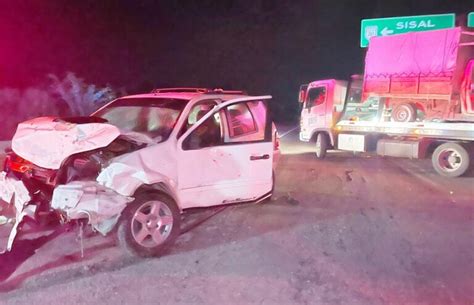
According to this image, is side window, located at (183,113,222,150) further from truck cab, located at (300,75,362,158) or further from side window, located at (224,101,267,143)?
truck cab, located at (300,75,362,158)

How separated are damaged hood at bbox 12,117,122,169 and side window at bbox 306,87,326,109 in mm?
10749

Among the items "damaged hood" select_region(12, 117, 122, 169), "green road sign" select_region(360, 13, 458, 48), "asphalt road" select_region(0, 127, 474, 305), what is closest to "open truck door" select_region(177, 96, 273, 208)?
"asphalt road" select_region(0, 127, 474, 305)

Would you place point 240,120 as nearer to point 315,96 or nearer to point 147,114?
point 147,114

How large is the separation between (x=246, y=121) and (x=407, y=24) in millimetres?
19550

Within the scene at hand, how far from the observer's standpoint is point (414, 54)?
14.5 meters

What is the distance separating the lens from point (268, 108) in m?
7.90

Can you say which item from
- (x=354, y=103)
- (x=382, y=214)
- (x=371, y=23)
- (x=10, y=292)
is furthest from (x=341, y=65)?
(x=10, y=292)

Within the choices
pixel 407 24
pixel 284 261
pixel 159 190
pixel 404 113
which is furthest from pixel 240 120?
pixel 407 24

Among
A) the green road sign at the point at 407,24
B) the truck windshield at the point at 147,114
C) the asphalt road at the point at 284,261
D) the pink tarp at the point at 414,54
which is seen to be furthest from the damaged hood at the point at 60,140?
the green road sign at the point at 407,24

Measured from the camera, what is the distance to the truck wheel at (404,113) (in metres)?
14.1

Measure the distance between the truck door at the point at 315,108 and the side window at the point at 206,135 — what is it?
937cm

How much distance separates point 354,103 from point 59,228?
11.1 metres

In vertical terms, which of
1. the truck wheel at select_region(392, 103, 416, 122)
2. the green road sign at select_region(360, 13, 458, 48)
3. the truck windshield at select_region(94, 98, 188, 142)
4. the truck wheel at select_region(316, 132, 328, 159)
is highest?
the green road sign at select_region(360, 13, 458, 48)

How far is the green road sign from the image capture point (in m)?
24.7
